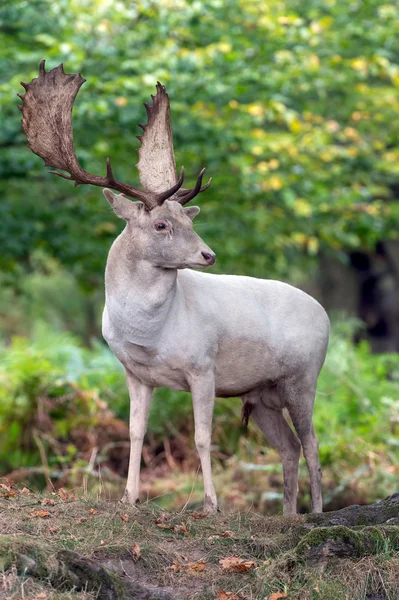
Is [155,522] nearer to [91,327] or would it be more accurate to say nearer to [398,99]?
[398,99]

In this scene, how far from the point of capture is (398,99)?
50.6 ft

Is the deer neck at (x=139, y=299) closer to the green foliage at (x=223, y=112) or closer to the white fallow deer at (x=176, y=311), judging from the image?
the white fallow deer at (x=176, y=311)

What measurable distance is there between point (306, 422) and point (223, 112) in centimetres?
715

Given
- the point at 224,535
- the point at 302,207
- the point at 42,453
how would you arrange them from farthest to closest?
the point at 302,207, the point at 42,453, the point at 224,535

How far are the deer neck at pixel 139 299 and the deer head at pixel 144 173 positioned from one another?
10cm

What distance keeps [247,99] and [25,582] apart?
9308 mm

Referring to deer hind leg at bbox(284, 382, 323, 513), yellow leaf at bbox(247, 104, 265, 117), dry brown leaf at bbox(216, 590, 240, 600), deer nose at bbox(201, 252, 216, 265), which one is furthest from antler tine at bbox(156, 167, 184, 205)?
yellow leaf at bbox(247, 104, 265, 117)

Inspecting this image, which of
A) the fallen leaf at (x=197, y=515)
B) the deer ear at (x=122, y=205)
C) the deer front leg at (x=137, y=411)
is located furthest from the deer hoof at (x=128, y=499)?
the deer ear at (x=122, y=205)

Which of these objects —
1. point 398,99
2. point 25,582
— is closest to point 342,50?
point 398,99

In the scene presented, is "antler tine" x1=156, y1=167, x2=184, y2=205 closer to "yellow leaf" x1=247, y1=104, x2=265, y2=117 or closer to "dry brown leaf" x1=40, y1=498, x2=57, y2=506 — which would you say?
"dry brown leaf" x1=40, y1=498, x2=57, y2=506

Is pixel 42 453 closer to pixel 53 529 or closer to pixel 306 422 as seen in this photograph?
pixel 306 422

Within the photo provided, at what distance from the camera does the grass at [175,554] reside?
466 centimetres

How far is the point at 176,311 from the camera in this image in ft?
19.9

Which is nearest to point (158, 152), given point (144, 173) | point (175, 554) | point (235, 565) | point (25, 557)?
point (144, 173)
